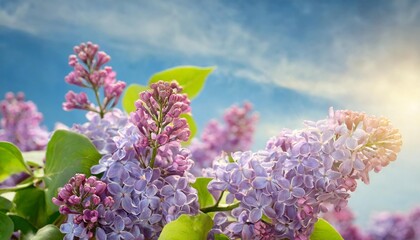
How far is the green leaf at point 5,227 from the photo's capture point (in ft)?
1.77

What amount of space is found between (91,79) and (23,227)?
0.15m

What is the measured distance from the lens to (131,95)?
2.35 ft

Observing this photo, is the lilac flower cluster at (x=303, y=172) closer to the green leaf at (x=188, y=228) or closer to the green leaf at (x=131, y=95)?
the green leaf at (x=188, y=228)

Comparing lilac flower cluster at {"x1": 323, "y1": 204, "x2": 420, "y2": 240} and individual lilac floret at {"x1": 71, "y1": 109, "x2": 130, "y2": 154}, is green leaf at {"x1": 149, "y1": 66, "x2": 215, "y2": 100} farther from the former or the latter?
lilac flower cluster at {"x1": 323, "y1": 204, "x2": 420, "y2": 240}

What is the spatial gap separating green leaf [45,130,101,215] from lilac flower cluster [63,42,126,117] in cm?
7

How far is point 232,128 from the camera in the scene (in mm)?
1284

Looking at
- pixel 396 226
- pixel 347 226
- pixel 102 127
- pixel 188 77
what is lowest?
pixel 102 127

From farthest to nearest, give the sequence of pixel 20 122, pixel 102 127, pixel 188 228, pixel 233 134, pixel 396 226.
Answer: pixel 396 226 → pixel 233 134 → pixel 20 122 → pixel 102 127 → pixel 188 228

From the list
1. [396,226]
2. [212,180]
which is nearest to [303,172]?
[212,180]

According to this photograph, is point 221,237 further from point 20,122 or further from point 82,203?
point 20,122

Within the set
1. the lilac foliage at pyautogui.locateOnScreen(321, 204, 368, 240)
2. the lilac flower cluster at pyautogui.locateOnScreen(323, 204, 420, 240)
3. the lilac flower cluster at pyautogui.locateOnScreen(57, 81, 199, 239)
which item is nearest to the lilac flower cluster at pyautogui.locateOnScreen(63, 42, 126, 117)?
the lilac flower cluster at pyautogui.locateOnScreen(57, 81, 199, 239)

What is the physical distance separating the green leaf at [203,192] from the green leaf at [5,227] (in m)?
0.15

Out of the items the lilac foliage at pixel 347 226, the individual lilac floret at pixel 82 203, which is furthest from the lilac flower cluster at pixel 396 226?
the individual lilac floret at pixel 82 203

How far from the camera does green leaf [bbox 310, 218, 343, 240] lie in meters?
0.55
